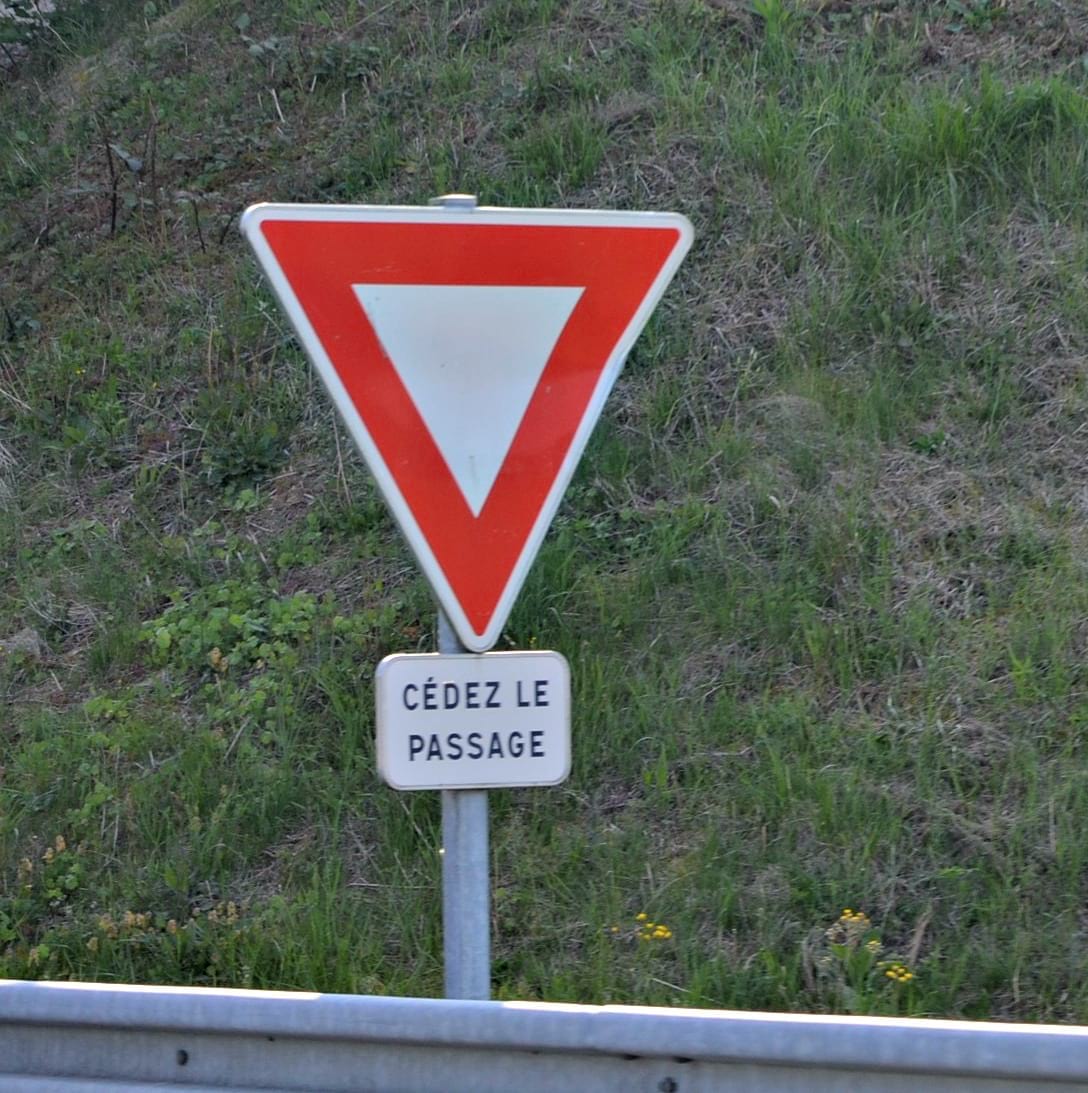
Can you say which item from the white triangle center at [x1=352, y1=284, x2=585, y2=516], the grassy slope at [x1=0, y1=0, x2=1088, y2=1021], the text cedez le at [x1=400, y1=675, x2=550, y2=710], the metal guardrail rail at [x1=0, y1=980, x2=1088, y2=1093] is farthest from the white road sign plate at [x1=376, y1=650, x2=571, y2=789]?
the grassy slope at [x1=0, y1=0, x2=1088, y2=1021]

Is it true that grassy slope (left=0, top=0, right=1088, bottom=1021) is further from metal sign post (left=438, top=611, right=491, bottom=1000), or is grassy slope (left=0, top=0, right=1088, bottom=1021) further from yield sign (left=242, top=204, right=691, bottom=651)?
yield sign (left=242, top=204, right=691, bottom=651)

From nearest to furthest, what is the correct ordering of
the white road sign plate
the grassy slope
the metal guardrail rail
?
the metal guardrail rail → the white road sign plate → the grassy slope

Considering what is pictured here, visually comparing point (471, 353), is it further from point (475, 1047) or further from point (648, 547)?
point (648, 547)

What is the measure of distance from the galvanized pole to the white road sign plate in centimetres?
4

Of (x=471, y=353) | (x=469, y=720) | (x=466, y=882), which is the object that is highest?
(x=471, y=353)

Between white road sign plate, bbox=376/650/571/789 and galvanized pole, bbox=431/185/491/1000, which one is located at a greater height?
white road sign plate, bbox=376/650/571/789

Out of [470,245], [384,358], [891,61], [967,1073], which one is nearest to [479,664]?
[384,358]

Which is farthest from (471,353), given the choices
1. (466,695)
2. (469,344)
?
(466,695)

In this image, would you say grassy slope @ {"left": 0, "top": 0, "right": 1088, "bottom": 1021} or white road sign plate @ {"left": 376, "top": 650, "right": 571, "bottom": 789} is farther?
grassy slope @ {"left": 0, "top": 0, "right": 1088, "bottom": 1021}

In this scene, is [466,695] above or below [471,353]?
below

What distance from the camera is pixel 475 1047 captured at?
2543 millimetres

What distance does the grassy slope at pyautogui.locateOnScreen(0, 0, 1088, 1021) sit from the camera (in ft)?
12.8

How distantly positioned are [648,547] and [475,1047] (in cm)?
267

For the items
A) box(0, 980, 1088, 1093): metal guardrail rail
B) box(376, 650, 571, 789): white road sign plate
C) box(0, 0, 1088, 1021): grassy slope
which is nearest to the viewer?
box(0, 980, 1088, 1093): metal guardrail rail
